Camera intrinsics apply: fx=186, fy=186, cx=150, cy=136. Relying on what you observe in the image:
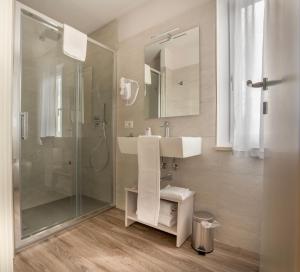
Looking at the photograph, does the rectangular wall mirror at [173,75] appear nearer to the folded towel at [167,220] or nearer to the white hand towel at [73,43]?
the white hand towel at [73,43]

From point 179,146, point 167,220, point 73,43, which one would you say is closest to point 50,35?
point 73,43

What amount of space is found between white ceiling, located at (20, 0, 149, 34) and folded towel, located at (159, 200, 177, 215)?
2186 mm

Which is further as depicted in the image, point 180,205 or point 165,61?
point 165,61

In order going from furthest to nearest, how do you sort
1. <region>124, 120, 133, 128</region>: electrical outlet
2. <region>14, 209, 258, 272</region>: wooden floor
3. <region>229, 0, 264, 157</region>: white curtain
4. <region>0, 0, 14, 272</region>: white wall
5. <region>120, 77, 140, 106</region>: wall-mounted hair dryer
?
<region>124, 120, 133, 128</region>: electrical outlet → <region>120, 77, 140, 106</region>: wall-mounted hair dryer → <region>229, 0, 264, 157</region>: white curtain → <region>14, 209, 258, 272</region>: wooden floor → <region>0, 0, 14, 272</region>: white wall

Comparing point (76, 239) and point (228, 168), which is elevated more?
point (228, 168)

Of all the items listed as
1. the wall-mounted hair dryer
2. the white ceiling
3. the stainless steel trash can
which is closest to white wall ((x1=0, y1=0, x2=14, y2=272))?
the stainless steel trash can

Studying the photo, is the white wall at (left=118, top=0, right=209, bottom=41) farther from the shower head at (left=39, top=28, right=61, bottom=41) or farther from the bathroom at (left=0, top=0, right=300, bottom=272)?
the shower head at (left=39, top=28, right=61, bottom=41)

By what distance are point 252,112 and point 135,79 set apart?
1.34 metres

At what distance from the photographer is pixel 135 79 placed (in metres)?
2.23

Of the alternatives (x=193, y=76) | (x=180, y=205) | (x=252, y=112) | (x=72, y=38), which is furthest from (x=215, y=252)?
(x=72, y=38)

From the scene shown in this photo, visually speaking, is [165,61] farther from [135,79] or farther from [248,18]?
[248,18]

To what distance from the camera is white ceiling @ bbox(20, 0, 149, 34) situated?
84.0 inches

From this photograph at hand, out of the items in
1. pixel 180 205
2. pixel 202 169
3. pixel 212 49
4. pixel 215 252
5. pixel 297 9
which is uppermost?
pixel 212 49

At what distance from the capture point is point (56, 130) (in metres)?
2.07
